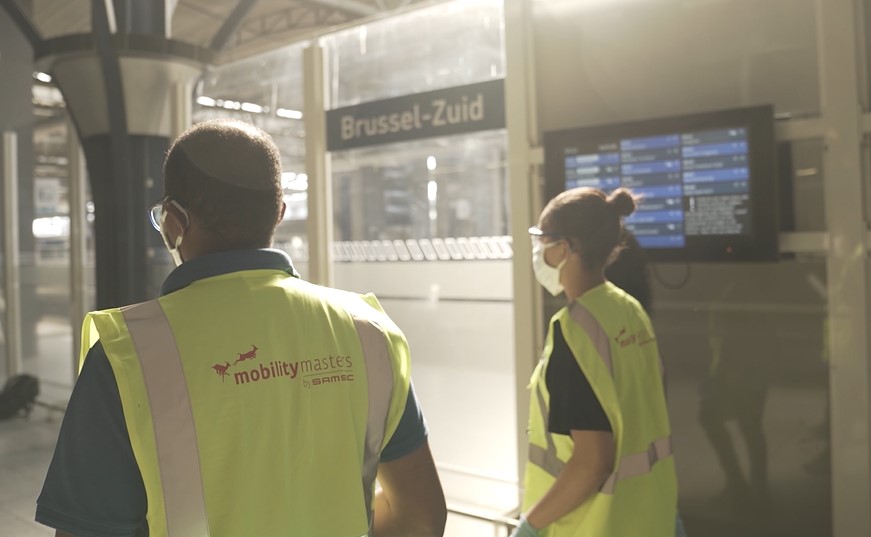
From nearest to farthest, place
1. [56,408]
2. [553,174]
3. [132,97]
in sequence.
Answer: [553,174] < [132,97] < [56,408]

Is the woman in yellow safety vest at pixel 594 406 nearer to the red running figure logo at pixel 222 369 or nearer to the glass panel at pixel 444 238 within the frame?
the red running figure logo at pixel 222 369

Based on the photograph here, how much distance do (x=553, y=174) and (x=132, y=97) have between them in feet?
8.90

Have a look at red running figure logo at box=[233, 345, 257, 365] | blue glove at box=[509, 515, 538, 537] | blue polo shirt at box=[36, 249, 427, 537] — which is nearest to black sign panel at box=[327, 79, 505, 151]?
blue glove at box=[509, 515, 538, 537]

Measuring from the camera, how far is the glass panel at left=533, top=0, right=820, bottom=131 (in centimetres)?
311

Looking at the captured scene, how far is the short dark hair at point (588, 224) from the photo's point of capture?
215 centimetres

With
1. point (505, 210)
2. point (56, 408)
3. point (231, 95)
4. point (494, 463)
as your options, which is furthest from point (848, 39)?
point (56, 408)

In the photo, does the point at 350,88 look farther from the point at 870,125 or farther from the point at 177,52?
the point at 870,125

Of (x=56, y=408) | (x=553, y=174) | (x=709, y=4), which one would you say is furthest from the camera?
(x=56, y=408)

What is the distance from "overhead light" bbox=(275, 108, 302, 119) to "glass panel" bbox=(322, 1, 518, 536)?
0.36 m

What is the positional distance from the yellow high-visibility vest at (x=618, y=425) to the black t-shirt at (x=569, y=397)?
0.8 inches

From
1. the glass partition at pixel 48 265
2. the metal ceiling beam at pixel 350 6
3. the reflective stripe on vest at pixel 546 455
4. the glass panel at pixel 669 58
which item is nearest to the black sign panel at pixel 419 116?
the glass panel at pixel 669 58

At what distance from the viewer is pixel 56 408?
6230mm

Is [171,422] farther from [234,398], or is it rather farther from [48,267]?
[48,267]

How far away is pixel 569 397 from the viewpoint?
1.88 metres
